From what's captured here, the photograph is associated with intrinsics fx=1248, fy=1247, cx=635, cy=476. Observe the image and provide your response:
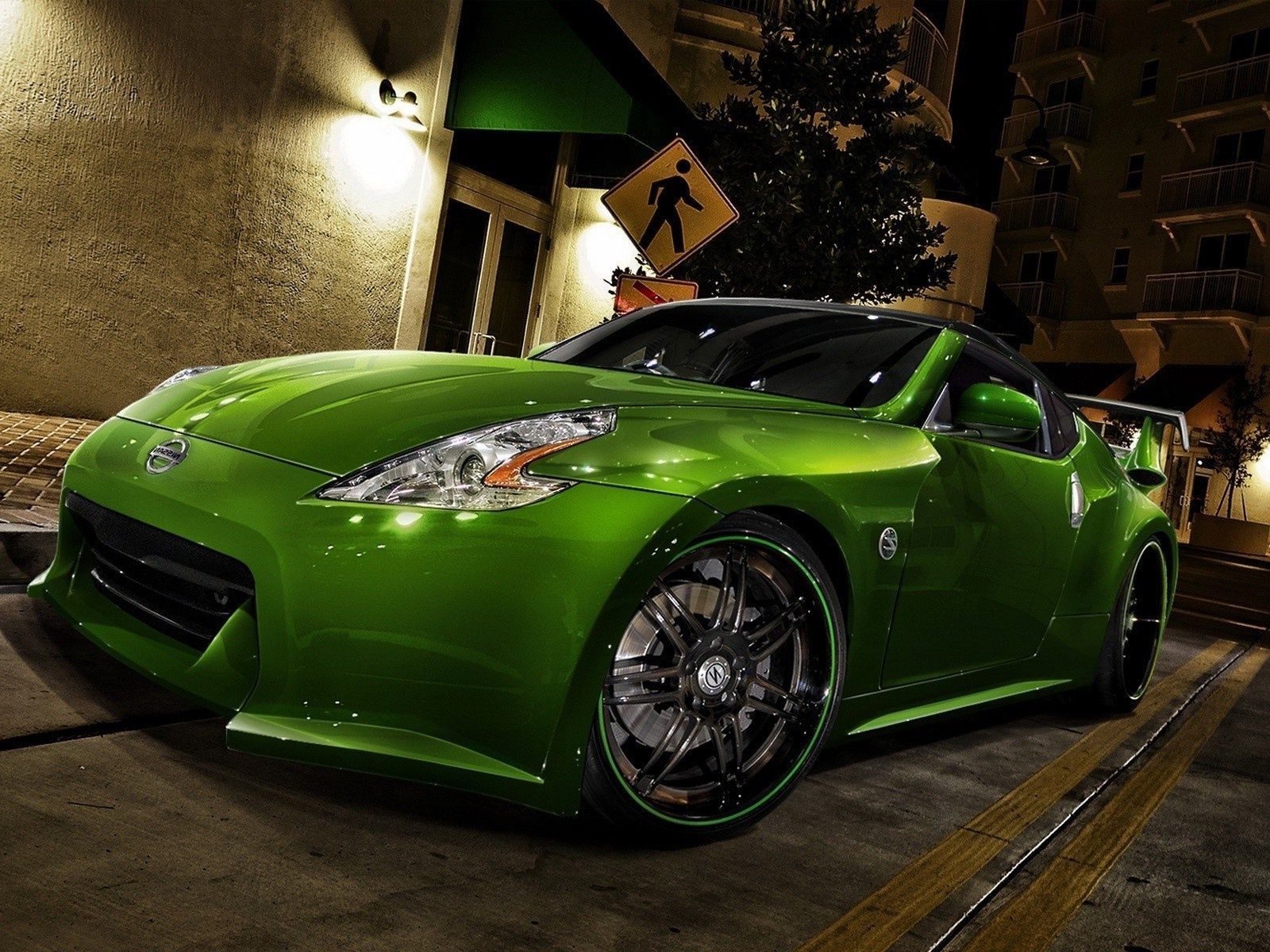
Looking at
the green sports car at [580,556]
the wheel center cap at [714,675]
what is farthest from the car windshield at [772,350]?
the wheel center cap at [714,675]

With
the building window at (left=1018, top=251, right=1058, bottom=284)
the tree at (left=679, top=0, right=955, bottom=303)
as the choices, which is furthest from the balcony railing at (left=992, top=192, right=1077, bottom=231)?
the tree at (left=679, top=0, right=955, bottom=303)

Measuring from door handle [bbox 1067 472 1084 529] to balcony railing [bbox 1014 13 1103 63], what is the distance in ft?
142

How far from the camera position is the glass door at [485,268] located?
12.4 meters

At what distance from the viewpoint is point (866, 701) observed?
10.9 feet

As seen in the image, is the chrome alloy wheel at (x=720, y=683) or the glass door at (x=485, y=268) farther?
the glass door at (x=485, y=268)

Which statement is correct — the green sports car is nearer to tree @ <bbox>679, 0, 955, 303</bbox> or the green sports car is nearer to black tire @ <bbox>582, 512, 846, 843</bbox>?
black tire @ <bbox>582, 512, 846, 843</bbox>

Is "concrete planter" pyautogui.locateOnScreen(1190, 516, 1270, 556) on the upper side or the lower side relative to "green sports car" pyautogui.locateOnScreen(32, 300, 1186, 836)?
upper

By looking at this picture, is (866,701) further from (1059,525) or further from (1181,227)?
(1181,227)

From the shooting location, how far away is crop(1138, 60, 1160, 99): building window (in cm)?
4081

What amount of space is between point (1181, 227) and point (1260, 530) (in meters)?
10.7

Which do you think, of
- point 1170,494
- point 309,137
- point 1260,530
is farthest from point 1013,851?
point 1170,494

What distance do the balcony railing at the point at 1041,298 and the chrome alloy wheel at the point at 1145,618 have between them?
37.4 m

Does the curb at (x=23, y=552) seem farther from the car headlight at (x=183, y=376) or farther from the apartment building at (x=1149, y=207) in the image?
the apartment building at (x=1149, y=207)

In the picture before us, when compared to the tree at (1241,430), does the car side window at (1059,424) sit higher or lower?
lower
